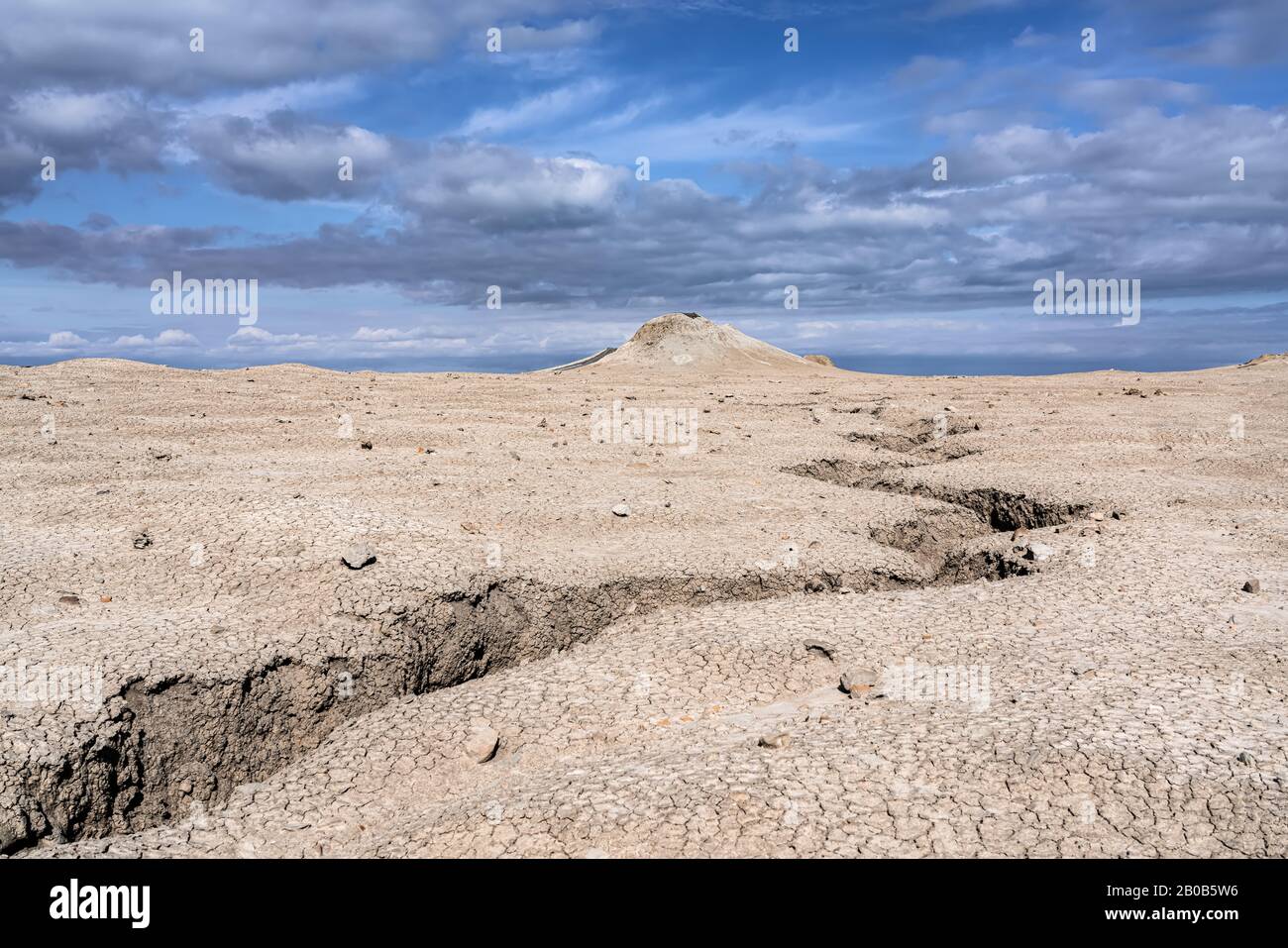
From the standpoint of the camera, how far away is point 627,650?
14.8 feet

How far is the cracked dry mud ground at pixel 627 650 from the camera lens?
2.90 m

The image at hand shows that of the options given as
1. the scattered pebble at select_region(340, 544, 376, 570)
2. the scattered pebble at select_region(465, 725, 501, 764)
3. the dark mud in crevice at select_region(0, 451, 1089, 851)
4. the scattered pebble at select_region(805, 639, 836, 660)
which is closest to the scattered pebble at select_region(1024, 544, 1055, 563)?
the dark mud in crevice at select_region(0, 451, 1089, 851)

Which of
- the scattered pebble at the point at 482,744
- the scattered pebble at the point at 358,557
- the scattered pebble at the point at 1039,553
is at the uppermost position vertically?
the scattered pebble at the point at 358,557

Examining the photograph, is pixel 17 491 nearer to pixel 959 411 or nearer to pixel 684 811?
pixel 684 811

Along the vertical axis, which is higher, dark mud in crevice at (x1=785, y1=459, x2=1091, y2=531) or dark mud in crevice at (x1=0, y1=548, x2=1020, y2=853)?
dark mud in crevice at (x1=785, y1=459, x2=1091, y2=531)

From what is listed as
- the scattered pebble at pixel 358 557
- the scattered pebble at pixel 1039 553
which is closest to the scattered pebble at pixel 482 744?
the scattered pebble at pixel 358 557

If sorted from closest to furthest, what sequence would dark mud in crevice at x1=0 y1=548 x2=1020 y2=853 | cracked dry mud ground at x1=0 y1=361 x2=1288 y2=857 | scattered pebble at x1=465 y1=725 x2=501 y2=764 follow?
cracked dry mud ground at x1=0 y1=361 x2=1288 y2=857 → dark mud in crevice at x1=0 y1=548 x2=1020 y2=853 → scattered pebble at x1=465 y1=725 x2=501 y2=764

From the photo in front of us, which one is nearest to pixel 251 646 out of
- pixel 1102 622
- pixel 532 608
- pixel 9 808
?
pixel 9 808

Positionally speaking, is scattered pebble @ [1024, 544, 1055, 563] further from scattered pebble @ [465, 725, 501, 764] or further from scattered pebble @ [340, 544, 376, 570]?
scattered pebble @ [340, 544, 376, 570]

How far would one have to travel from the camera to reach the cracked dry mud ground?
290 centimetres

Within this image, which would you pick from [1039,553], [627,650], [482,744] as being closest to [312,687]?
[482,744]

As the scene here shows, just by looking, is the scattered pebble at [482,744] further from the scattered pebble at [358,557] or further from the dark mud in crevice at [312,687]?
the scattered pebble at [358,557]

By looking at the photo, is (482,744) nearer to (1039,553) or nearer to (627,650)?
(627,650)

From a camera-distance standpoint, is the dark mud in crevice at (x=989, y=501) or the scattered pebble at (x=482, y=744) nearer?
the scattered pebble at (x=482, y=744)
